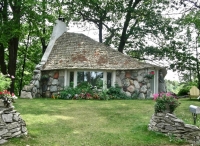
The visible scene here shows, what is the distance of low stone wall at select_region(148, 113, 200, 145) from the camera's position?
19.8 ft

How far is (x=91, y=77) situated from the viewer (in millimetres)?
15977

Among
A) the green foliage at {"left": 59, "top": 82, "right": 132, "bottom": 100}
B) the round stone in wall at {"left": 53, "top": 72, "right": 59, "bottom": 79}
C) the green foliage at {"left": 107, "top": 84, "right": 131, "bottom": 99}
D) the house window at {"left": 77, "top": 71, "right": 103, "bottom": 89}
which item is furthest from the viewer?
the round stone in wall at {"left": 53, "top": 72, "right": 59, "bottom": 79}

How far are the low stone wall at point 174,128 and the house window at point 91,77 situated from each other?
9.17 m

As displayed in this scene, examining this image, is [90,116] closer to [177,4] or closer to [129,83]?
[129,83]

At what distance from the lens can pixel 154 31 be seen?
66.5 feet

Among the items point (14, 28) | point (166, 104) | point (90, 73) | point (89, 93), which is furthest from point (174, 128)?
point (14, 28)

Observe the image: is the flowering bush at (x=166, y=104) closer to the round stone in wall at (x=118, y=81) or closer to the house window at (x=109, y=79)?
the round stone in wall at (x=118, y=81)

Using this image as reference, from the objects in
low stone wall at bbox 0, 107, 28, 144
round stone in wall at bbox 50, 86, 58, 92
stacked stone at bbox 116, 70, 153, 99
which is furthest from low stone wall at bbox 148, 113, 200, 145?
round stone in wall at bbox 50, 86, 58, 92

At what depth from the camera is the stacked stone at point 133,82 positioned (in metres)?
16.1

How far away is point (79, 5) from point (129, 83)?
935 centimetres

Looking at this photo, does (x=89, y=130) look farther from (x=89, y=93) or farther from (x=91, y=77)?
(x=91, y=77)

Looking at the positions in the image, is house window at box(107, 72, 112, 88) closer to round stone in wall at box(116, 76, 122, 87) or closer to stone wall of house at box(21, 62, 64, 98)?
round stone in wall at box(116, 76, 122, 87)

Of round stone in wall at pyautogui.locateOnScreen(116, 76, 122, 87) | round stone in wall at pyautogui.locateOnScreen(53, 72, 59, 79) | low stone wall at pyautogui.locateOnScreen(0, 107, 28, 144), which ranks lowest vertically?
low stone wall at pyautogui.locateOnScreen(0, 107, 28, 144)

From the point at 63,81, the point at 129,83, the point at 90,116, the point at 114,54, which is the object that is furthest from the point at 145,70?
the point at 90,116
